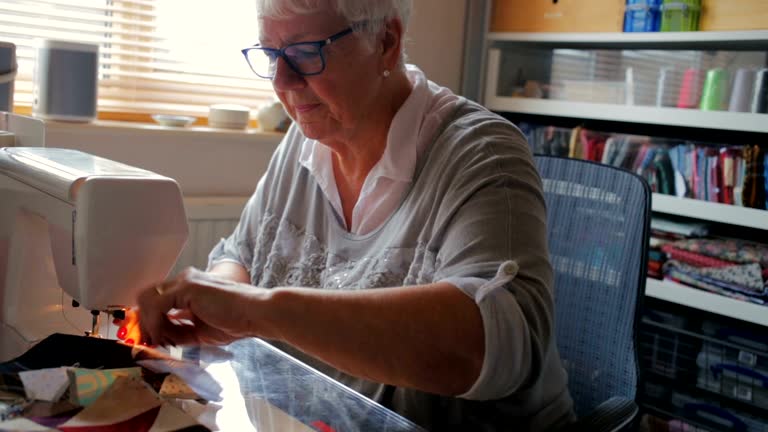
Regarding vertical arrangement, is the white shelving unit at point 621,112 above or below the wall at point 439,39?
below

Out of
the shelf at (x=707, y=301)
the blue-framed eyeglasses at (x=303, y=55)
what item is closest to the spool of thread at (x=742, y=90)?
the shelf at (x=707, y=301)

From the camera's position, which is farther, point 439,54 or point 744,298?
point 439,54

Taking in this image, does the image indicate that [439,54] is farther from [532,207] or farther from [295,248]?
[532,207]

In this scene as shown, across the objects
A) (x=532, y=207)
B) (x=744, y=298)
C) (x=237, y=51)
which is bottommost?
(x=744, y=298)

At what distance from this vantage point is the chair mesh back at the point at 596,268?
1.34 meters

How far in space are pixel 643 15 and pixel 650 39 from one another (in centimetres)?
8

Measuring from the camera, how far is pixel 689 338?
7.96 ft

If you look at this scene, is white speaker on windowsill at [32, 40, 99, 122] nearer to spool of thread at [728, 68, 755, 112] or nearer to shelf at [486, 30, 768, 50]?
shelf at [486, 30, 768, 50]

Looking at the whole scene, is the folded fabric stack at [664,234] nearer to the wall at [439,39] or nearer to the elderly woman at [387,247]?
the wall at [439,39]

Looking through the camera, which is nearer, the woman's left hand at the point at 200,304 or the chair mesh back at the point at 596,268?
the woman's left hand at the point at 200,304

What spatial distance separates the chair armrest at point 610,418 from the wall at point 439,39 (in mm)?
1837

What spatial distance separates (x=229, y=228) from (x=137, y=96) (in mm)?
454

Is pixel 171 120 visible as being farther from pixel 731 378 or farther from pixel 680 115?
pixel 731 378

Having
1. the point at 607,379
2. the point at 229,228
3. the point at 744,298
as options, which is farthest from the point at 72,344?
the point at 744,298
